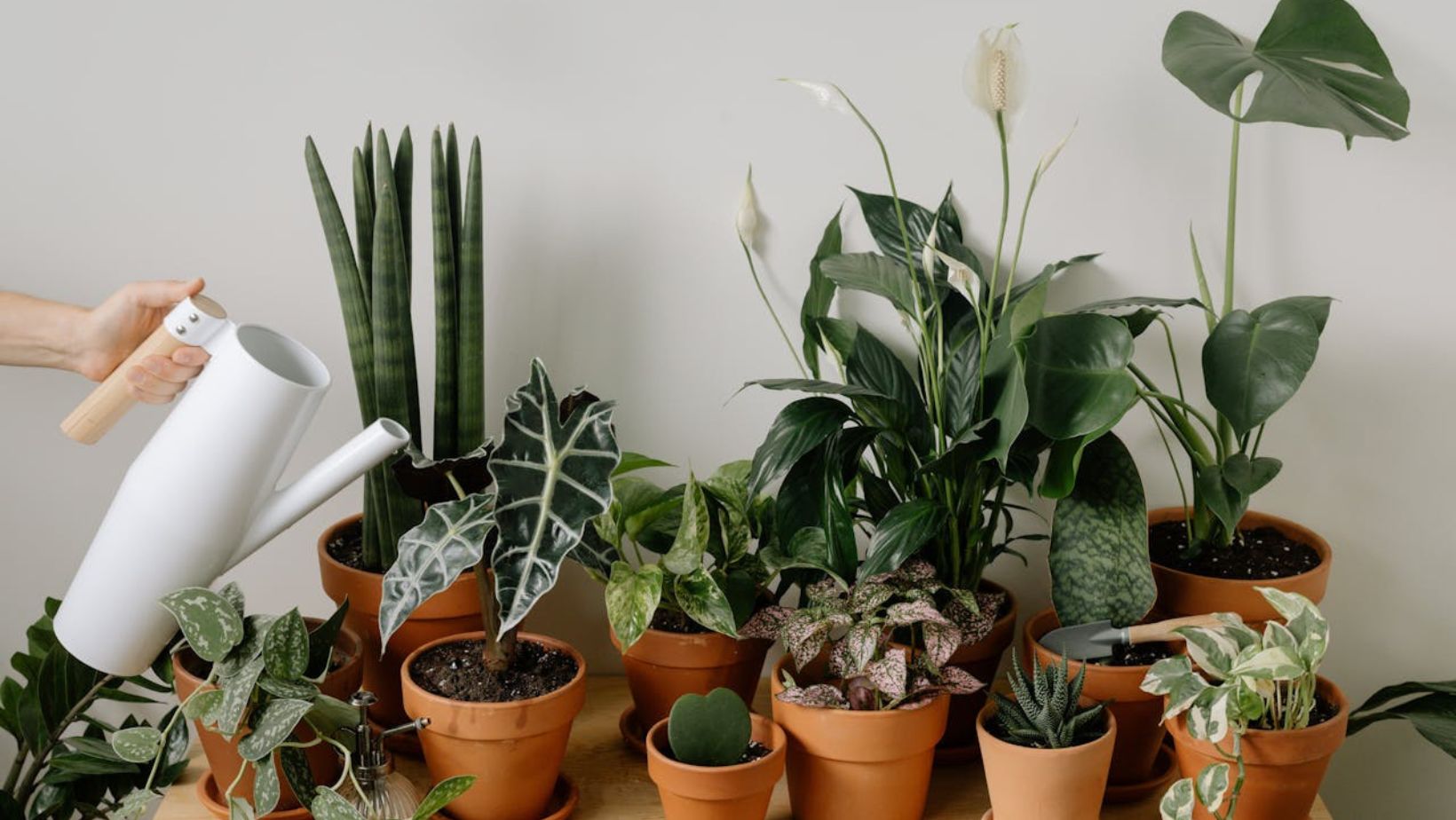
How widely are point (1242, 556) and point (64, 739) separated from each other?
50.3 inches

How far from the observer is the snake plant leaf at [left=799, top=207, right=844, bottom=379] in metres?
1.42

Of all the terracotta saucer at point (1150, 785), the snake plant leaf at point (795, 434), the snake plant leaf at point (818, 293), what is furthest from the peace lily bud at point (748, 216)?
the terracotta saucer at point (1150, 785)

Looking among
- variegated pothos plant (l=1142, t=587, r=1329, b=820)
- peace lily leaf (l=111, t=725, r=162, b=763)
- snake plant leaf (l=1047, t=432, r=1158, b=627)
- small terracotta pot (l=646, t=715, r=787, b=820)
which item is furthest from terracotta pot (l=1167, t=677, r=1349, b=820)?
peace lily leaf (l=111, t=725, r=162, b=763)

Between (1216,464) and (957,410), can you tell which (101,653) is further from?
(1216,464)

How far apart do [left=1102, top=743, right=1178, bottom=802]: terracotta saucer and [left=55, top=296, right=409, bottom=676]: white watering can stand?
792mm

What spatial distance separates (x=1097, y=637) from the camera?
Answer: 1244 millimetres

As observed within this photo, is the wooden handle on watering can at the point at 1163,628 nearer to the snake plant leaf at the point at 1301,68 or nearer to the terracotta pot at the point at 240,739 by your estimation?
the snake plant leaf at the point at 1301,68

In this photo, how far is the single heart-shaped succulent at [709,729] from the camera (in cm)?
114

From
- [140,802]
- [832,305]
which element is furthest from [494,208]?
[140,802]

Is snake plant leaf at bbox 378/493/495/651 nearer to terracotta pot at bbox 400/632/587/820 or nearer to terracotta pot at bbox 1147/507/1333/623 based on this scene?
terracotta pot at bbox 400/632/587/820

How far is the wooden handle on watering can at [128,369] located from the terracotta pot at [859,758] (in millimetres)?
640

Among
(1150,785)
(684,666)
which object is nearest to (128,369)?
(684,666)

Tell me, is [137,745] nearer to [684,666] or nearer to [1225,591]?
[684,666]

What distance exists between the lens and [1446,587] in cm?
156
